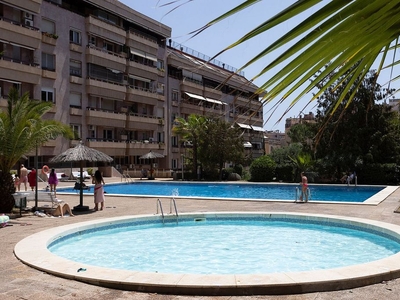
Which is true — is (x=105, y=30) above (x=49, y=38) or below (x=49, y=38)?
above

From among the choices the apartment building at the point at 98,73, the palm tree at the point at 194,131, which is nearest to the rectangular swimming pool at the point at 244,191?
the palm tree at the point at 194,131

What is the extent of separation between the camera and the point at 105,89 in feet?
149

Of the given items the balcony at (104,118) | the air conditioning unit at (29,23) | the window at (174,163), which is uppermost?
the air conditioning unit at (29,23)

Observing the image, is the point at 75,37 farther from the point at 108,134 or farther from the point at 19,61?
the point at 108,134

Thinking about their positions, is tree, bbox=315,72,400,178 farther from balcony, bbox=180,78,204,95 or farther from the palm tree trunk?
balcony, bbox=180,78,204,95

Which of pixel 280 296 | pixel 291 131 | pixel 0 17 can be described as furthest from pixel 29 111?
pixel 291 131

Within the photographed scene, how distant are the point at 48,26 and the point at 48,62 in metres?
3.30

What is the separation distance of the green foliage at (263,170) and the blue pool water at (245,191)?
9.40 ft

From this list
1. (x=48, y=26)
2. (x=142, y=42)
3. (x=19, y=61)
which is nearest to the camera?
(x=19, y=61)

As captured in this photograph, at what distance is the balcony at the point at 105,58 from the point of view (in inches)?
1726

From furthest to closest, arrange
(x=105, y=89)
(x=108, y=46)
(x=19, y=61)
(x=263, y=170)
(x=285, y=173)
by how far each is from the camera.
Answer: (x=108, y=46) → (x=105, y=89) → (x=263, y=170) → (x=285, y=173) → (x=19, y=61)

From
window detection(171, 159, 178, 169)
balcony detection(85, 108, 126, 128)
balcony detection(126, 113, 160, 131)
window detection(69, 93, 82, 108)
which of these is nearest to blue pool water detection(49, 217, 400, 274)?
window detection(69, 93, 82, 108)

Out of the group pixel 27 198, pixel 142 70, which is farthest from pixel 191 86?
pixel 27 198

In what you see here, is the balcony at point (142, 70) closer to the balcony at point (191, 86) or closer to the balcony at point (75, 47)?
the balcony at point (191, 86)
